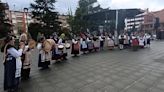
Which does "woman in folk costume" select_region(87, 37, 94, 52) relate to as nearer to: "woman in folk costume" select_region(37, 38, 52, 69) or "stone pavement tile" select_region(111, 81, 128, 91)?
"woman in folk costume" select_region(37, 38, 52, 69)

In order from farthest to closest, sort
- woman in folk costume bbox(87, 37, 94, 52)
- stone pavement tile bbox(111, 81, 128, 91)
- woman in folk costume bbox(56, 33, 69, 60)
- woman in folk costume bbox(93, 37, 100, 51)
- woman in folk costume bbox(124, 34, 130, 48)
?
woman in folk costume bbox(124, 34, 130, 48) → woman in folk costume bbox(93, 37, 100, 51) → woman in folk costume bbox(87, 37, 94, 52) → woman in folk costume bbox(56, 33, 69, 60) → stone pavement tile bbox(111, 81, 128, 91)

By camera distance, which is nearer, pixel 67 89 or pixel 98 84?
pixel 67 89

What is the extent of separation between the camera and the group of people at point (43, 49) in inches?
248

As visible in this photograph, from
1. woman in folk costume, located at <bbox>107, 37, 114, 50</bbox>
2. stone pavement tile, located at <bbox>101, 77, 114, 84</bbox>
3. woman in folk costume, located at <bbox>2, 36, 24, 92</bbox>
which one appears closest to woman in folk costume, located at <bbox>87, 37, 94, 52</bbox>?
woman in folk costume, located at <bbox>107, 37, 114, 50</bbox>

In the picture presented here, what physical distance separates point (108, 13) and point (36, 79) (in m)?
13.8

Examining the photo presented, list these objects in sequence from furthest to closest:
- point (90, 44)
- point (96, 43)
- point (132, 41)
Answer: point (132, 41)
point (96, 43)
point (90, 44)

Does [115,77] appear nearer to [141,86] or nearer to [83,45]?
[141,86]

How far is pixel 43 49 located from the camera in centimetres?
969

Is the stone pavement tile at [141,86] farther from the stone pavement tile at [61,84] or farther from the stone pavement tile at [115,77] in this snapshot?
the stone pavement tile at [61,84]

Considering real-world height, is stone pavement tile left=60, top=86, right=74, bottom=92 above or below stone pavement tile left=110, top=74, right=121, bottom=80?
below

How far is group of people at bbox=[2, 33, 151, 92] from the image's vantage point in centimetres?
630

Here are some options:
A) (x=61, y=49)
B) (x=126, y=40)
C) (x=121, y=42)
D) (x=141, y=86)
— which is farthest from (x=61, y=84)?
(x=126, y=40)

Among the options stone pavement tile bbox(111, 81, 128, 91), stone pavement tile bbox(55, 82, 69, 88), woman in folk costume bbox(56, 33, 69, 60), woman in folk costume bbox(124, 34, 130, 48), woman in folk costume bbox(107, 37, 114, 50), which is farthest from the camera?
woman in folk costume bbox(124, 34, 130, 48)

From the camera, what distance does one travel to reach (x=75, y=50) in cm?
1400
